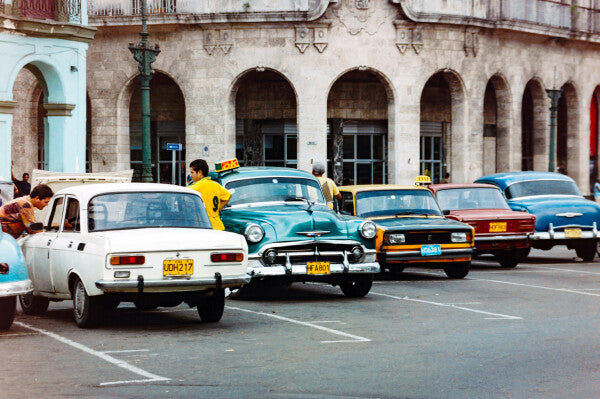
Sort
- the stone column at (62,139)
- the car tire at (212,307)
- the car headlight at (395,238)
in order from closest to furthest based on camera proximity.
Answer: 1. the car tire at (212,307)
2. the car headlight at (395,238)
3. the stone column at (62,139)

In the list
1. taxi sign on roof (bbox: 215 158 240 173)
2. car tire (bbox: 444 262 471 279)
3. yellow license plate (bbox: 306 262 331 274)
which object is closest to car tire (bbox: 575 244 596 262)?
car tire (bbox: 444 262 471 279)

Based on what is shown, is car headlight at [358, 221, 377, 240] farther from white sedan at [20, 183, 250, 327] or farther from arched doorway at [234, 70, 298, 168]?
arched doorway at [234, 70, 298, 168]

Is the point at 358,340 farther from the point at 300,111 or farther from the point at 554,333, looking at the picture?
the point at 300,111

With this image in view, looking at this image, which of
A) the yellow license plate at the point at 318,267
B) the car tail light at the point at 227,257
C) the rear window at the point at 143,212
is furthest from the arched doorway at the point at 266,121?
the car tail light at the point at 227,257

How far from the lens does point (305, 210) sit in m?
15.5

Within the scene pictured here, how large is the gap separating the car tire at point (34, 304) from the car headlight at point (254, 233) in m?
2.71

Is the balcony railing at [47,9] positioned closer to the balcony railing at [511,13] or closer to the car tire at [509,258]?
the balcony railing at [511,13]

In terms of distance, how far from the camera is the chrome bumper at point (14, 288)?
36.5 feet

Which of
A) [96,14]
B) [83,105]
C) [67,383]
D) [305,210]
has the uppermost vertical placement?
[96,14]

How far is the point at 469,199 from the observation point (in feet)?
71.9

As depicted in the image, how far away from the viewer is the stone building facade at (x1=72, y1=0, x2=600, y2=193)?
1559 inches

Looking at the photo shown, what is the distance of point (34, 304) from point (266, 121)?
1162 inches

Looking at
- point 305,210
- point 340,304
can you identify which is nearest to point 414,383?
point 340,304

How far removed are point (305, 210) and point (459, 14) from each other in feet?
88.4
